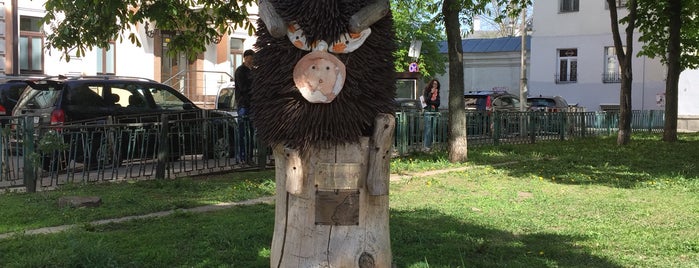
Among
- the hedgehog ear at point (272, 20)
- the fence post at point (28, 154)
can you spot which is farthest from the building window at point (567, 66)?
the hedgehog ear at point (272, 20)

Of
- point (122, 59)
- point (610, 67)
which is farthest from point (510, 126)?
point (610, 67)

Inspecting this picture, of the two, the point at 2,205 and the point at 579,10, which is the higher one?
the point at 579,10

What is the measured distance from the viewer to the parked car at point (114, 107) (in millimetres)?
10625

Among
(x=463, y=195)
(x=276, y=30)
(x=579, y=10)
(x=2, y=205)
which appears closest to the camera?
(x=276, y=30)

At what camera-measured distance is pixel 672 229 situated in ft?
23.1

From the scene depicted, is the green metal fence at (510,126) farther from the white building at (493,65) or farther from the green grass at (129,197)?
the white building at (493,65)

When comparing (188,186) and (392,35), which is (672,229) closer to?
(392,35)

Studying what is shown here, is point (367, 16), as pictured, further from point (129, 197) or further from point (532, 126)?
point (532, 126)

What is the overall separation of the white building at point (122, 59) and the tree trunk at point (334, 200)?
1848 centimetres

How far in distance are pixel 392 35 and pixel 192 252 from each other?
9.35ft

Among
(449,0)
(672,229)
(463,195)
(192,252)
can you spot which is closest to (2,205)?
(192,252)

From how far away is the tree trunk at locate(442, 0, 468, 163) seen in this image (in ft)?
42.2

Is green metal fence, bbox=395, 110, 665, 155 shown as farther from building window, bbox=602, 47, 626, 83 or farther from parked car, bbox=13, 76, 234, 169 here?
building window, bbox=602, 47, 626, 83

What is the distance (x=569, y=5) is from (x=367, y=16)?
3504cm
